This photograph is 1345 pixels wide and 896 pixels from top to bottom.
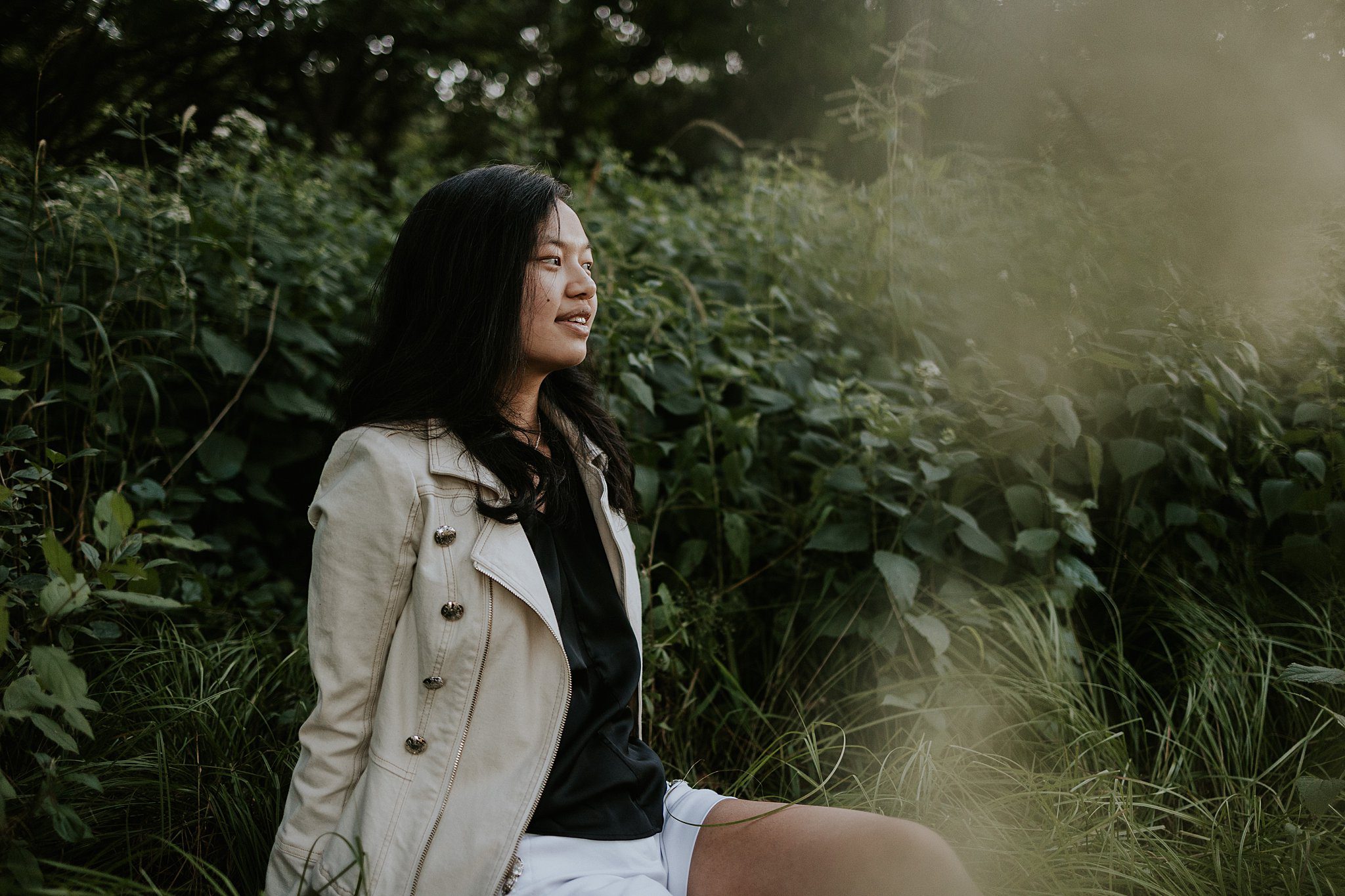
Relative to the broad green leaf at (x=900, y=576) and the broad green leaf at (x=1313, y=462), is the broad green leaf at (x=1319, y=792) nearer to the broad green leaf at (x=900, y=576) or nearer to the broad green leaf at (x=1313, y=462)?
the broad green leaf at (x=900, y=576)

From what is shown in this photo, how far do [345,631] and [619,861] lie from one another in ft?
1.87

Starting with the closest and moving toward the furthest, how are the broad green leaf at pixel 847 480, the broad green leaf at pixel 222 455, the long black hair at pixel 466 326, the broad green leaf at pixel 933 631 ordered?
1. the long black hair at pixel 466 326
2. the broad green leaf at pixel 933 631
3. the broad green leaf at pixel 847 480
4. the broad green leaf at pixel 222 455

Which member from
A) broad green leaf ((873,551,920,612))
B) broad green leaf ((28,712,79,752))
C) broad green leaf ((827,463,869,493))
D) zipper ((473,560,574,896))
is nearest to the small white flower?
broad green leaf ((28,712,79,752))

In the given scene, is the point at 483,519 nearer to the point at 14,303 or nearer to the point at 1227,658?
the point at 14,303

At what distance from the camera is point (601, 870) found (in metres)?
1.40

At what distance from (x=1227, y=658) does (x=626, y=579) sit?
5.79 feet

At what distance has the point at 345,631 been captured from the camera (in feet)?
4.49

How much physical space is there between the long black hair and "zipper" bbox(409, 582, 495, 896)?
0.64 ft

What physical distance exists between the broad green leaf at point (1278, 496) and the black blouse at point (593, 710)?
6.51 ft

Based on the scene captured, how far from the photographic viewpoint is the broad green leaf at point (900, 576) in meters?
2.29

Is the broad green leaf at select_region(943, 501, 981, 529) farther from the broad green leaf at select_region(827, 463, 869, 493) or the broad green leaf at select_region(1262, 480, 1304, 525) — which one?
the broad green leaf at select_region(1262, 480, 1304, 525)

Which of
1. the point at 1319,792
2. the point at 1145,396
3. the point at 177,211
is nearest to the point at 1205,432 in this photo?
the point at 1145,396

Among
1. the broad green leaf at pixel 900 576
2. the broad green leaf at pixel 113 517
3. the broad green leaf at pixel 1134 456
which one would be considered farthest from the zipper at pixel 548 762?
the broad green leaf at pixel 1134 456

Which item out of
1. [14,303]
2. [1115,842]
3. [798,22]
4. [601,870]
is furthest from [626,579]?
[798,22]
